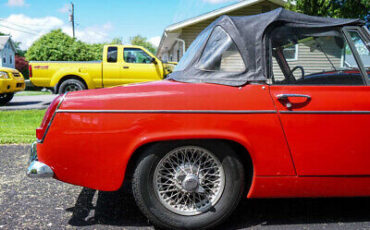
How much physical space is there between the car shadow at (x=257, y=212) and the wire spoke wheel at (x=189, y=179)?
0.31 meters

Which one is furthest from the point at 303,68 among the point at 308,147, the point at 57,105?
the point at 57,105

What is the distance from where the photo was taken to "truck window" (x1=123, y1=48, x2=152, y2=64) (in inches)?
423

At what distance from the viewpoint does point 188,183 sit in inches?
101

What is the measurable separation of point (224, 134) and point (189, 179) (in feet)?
1.50

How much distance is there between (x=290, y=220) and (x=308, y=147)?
0.77 m

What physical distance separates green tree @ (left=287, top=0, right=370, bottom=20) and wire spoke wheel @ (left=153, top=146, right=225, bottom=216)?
8.74m

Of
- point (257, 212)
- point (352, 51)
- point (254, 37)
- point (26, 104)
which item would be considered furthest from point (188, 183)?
point (26, 104)

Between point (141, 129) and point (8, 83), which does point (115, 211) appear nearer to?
point (141, 129)

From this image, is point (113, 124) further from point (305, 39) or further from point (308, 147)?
point (305, 39)

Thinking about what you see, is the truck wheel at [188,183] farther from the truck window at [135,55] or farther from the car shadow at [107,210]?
the truck window at [135,55]

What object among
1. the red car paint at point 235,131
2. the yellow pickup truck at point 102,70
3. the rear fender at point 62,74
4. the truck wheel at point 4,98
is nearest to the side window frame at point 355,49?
the red car paint at point 235,131

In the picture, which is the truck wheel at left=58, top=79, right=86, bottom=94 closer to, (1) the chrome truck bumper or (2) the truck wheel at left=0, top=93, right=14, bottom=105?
(2) the truck wheel at left=0, top=93, right=14, bottom=105

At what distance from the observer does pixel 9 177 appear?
155 inches

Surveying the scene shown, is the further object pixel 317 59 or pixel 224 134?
pixel 317 59
